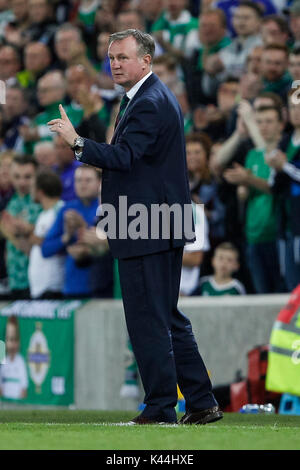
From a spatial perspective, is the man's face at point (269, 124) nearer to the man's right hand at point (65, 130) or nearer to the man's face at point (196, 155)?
the man's face at point (196, 155)

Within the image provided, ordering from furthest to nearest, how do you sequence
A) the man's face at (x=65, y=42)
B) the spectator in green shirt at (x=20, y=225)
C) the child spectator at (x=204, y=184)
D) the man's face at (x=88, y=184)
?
the man's face at (x=65, y=42) < the spectator in green shirt at (x=20, y=225) < the child spectator at (x=204, y=184) < the man's face at (x=88, y=184)

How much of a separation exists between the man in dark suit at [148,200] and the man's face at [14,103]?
843 cm

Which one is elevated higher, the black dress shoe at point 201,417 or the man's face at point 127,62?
the man's face at point 127,62

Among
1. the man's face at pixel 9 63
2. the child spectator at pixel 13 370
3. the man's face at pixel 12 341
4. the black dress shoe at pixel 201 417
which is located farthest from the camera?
the man's face at pixel 9 63

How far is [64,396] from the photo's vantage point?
10.4m

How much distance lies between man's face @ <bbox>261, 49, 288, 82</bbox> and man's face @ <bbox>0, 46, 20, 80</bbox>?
5056 millimetres

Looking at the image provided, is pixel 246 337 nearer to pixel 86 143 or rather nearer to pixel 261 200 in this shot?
pixel 261 200

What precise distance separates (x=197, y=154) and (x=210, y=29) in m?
2.07

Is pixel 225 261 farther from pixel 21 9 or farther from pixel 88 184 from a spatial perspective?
pixel 21 9

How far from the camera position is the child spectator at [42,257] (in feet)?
35.7

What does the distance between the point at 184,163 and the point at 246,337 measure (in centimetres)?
377

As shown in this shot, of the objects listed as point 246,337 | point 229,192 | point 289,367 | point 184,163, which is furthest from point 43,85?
point 184,163

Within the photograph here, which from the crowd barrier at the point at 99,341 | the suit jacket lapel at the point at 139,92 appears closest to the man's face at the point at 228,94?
the crowd barrier at the point at 99,341

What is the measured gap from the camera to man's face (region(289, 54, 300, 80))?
33.0 feet
